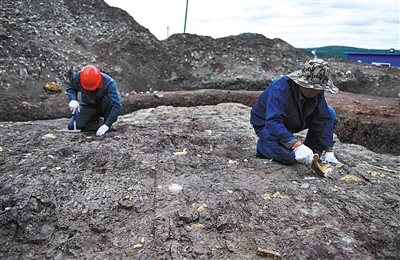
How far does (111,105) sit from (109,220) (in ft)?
7.83

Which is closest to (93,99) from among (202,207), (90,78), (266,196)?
(90,78)

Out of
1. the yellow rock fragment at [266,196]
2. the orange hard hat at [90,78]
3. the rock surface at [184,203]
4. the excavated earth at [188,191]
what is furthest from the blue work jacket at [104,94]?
the yellow rock fragment at [266,196]

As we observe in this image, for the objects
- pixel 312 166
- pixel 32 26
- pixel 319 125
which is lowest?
pixel 312 166

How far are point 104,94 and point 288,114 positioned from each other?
8.50ft

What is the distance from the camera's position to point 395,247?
7.80 ft

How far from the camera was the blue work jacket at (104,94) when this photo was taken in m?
4.68

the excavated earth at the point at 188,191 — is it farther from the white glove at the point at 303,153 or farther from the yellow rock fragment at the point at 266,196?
the white glove at the point at 303,153

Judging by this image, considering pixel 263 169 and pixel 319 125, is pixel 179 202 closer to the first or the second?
pixel 263 169

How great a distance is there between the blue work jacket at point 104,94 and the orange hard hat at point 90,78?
0.42ft

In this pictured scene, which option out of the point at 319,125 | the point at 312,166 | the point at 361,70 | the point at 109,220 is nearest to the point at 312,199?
the point at 312,166

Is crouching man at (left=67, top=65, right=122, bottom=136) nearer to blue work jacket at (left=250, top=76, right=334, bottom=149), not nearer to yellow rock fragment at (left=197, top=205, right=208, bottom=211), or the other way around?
blue work jacket at (left=250, top=76, right=334, bottom=149)

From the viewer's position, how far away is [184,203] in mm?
2779

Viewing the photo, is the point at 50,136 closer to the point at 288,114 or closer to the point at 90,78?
the point at 90,78

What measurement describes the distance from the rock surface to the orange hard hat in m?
0.80
